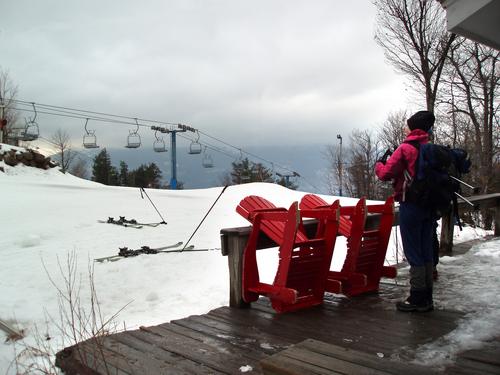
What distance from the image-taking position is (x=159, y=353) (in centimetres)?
315

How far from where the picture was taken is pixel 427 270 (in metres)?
3.87

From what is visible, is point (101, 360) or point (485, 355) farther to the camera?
point (101, 360)

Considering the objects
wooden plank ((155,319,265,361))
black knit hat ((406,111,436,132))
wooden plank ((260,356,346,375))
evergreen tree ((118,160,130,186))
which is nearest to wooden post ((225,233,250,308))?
wooden plank ((155,319,265,361))

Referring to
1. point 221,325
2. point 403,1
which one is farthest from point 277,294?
point 403,1

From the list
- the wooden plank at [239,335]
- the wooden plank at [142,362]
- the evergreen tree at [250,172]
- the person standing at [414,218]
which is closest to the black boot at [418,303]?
the person standing at [414,218]

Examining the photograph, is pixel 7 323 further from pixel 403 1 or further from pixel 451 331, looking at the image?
pixel 403 1

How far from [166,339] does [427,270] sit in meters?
2.29

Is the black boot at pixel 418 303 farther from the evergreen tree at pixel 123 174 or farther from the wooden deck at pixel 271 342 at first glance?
the evergreen tree at pixel 123 174

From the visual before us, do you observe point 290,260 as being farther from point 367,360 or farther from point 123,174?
point 123,174

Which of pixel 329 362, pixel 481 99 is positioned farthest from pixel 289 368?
pixel 481 99

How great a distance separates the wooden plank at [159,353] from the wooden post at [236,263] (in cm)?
98

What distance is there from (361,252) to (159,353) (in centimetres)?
228

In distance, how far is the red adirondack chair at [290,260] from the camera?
3795 mm

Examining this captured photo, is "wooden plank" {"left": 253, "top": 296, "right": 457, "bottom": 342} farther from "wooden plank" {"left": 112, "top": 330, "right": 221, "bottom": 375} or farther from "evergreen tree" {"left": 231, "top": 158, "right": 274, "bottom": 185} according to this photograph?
"evergreen tree" {"left": 231, "top": 158, "right": 274, "bottom": 185}
